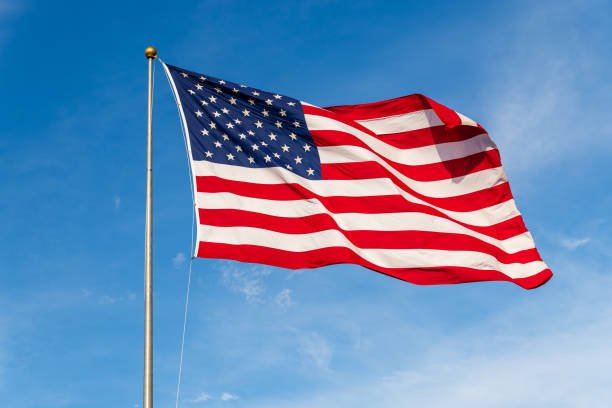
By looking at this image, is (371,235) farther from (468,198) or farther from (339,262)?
(468,198)

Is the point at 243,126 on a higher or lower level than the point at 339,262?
higher

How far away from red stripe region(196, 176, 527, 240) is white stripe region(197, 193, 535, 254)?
0.10m

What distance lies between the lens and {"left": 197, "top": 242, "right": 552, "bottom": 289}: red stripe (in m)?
16.3

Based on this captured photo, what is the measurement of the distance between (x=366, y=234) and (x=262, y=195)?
8.14 ft

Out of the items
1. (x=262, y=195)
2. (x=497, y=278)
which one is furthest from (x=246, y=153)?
(x=497, y=278)

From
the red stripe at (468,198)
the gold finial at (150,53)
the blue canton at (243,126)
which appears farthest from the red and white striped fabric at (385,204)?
the gold finial at (150,53)

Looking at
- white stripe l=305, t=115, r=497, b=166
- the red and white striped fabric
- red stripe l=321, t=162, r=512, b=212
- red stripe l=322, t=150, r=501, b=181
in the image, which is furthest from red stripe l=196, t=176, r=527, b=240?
white stripe l=305, t=115, r=497, b=166

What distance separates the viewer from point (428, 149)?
20391mm

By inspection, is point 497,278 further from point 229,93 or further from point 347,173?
point 229,93

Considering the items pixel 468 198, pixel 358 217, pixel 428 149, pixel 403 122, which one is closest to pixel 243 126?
pixel 358 217

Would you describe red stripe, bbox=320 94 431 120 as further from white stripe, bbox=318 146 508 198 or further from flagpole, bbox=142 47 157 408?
flagpole, bbox=142 47 157 408

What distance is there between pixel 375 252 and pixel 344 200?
137cm

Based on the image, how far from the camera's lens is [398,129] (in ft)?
67.3

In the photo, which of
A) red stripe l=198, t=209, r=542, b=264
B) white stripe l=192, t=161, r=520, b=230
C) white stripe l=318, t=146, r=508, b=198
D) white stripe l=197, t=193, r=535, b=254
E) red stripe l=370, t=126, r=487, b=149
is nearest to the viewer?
red stripe l=198, t=209, r=542, b=264
